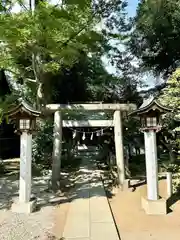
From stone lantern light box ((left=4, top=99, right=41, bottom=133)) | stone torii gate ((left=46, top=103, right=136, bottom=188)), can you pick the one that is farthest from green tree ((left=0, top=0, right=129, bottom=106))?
stone lantern light box ((left=4, top=99, right=41, bottom=133))

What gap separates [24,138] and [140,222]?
12.0 feet

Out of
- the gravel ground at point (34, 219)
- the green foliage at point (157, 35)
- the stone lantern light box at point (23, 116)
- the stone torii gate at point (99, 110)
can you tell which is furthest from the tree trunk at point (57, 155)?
the green foliage at point (157, 35)

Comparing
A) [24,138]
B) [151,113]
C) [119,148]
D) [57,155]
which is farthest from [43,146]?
[151,113]

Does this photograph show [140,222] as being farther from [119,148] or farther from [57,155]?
[57,155]

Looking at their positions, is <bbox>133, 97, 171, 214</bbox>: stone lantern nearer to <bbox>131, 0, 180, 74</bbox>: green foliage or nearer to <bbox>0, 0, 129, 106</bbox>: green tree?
<bbox>0, 0, 129, 106</bbox>: green tree

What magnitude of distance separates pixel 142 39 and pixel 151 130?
9272 mm

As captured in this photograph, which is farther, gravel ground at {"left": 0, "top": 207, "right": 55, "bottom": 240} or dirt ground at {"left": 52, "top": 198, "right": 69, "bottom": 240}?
Answer: dirt ground at {"left": 52, "top": 198, "right": 69, "bottom": 240}

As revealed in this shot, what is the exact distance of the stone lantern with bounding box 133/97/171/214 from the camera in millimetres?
7254

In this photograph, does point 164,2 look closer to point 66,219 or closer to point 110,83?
point 110,83

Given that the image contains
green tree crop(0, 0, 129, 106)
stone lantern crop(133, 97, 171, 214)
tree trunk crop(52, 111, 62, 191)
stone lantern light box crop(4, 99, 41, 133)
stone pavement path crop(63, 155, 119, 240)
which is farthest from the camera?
tree trunk crop(52, 111, 62, 191)

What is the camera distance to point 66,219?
6.71 meters

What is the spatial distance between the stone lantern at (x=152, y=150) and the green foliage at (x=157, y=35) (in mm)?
6764

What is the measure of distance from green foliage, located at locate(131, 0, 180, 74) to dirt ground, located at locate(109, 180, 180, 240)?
326 inches

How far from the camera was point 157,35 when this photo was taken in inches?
566
